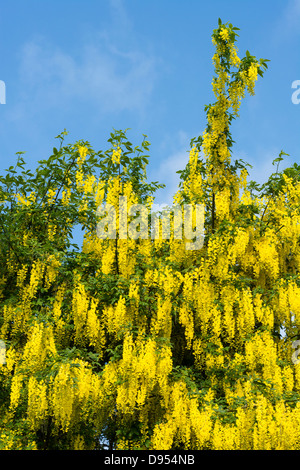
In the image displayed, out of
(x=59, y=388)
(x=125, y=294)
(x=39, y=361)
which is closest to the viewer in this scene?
(x=59, y=388)

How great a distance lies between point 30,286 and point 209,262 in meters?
2.69

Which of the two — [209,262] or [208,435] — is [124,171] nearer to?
[209,262]

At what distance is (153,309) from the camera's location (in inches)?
267

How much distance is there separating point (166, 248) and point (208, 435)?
3030mm

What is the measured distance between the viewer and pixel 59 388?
5.55 meters

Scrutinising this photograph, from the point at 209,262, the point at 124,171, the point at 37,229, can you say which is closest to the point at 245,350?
the point at 209,262

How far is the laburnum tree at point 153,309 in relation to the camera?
582 centimetres

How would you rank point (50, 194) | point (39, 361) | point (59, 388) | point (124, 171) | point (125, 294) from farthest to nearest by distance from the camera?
point (50, 194) → point (124, 171) → point (125, 294) → point (39, 361) → point (59, 388)

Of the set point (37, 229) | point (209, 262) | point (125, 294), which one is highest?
point (37, 229)

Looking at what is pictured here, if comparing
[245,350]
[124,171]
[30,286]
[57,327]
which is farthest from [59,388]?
[124,171]

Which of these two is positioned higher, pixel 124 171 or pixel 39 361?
pixel 124 171

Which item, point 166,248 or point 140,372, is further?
point 166,248

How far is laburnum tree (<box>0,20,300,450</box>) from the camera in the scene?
19.1 ft

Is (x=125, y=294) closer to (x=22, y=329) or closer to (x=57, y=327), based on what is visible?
(x=57, y=327)
